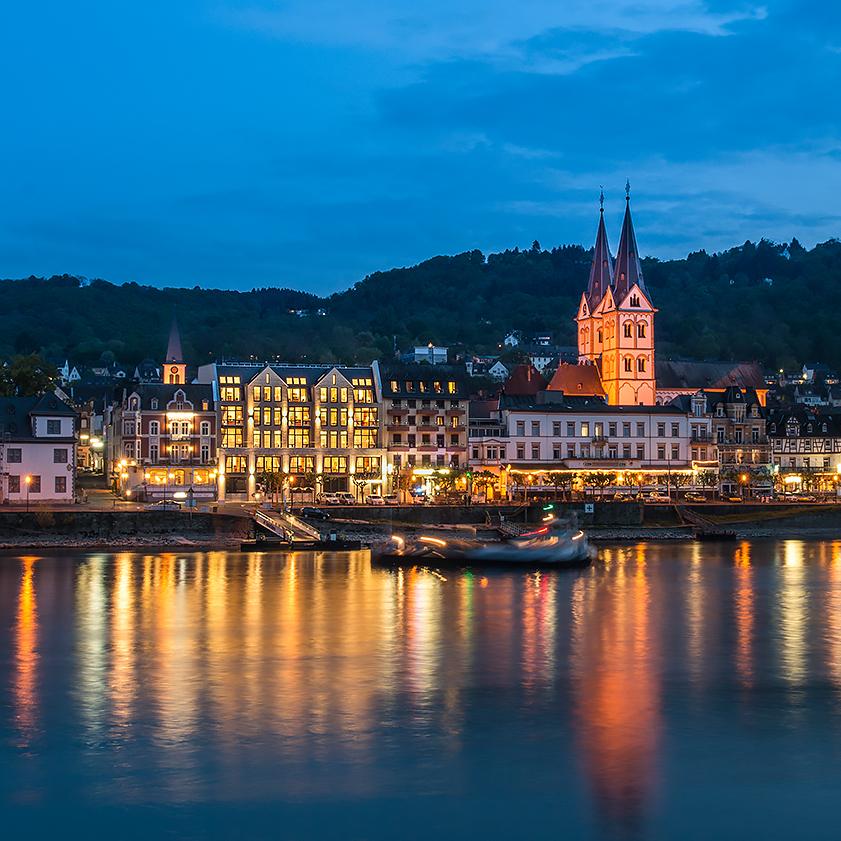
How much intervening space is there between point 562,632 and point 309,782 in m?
20.8

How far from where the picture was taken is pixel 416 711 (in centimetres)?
3416

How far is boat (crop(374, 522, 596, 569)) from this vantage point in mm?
71625

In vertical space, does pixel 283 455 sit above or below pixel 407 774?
above

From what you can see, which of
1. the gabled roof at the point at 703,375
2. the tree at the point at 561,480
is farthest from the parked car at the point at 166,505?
the gabled roof at the point at 703,375

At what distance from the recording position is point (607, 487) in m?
105

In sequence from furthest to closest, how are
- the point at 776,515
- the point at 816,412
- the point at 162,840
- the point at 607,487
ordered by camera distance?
the point at 816,412 < the point at 607,487 < the point at 776,515 < the point at 162,840

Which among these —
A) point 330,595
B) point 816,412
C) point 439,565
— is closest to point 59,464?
point 439,565

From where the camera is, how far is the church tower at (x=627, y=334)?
132m

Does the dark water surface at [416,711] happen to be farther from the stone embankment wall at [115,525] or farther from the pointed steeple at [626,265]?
the pointed steeple at [626,265]

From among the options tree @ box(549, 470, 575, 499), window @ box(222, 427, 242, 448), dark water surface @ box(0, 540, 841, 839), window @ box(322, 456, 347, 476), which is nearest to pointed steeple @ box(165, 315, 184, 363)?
window @ box(222, 427, 242, 448)

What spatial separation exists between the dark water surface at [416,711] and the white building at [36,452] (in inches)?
1052

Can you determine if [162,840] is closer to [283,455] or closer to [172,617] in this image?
[172,617]

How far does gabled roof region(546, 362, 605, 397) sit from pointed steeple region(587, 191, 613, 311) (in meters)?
14.9

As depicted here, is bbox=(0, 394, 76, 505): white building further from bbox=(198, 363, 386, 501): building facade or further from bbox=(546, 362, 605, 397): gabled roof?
bbox=(546, 362, 605, 397): gabled roof
